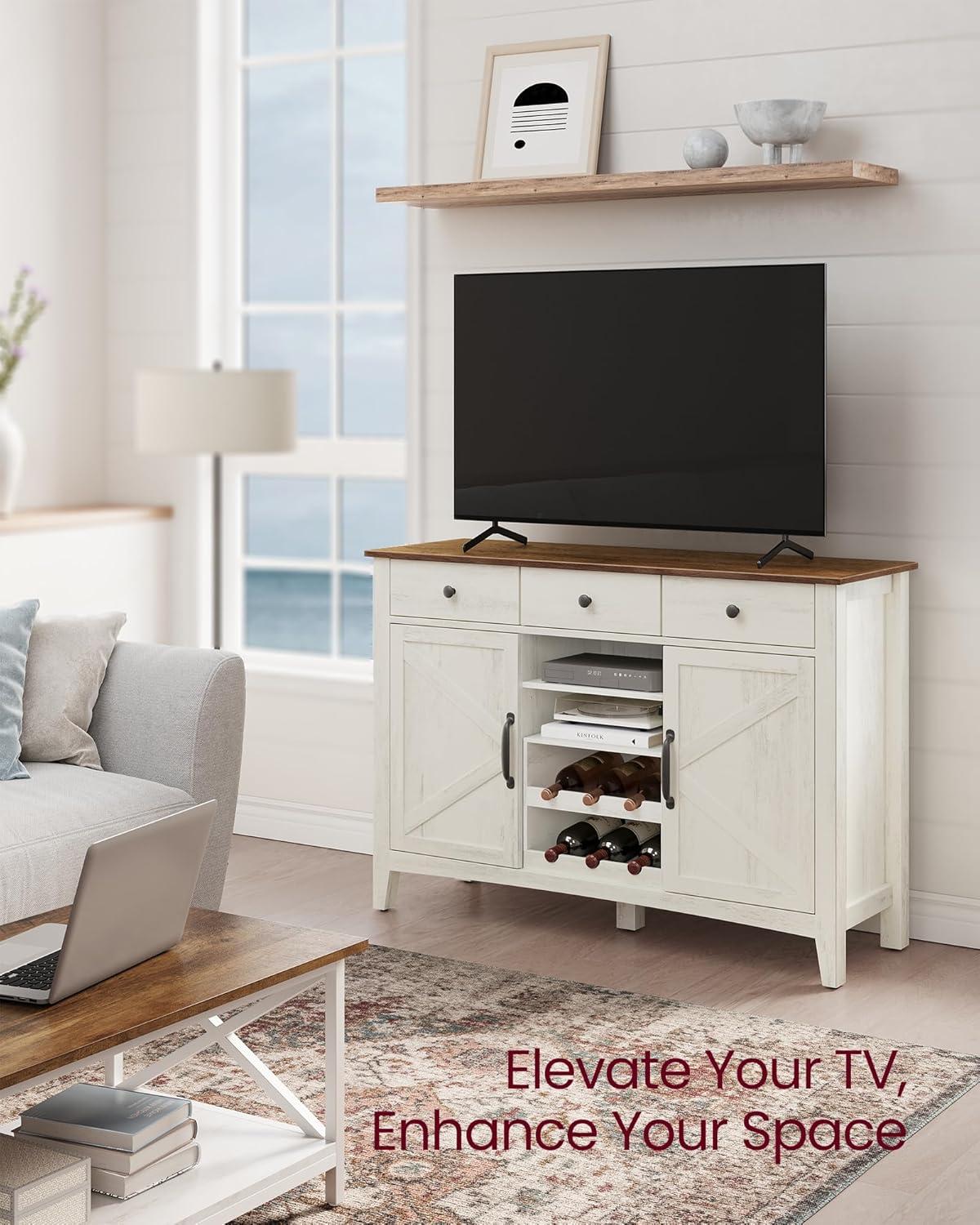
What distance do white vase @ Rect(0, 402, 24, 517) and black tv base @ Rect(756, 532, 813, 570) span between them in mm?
2286

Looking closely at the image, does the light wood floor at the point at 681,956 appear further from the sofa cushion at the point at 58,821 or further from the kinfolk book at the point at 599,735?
the sofa cushion at the point at 58,821

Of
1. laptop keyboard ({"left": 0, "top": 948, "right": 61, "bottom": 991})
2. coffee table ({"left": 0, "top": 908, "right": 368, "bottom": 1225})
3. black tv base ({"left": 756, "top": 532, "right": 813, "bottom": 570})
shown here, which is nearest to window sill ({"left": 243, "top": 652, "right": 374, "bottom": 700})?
black tv base ({"left": 756, "top": 532, "right": 813, "bottom": 570})

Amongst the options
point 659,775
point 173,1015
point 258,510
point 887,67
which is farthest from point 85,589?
point 258,510

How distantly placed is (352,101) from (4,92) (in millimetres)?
6216

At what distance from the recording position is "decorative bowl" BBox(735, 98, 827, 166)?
392cm

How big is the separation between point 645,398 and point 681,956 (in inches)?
51.8

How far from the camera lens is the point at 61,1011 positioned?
2.27 metres

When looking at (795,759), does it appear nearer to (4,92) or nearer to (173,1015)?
(173,1015)

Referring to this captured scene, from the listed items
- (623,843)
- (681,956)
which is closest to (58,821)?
(623,843)

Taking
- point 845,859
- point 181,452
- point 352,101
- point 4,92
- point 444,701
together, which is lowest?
point 845,859

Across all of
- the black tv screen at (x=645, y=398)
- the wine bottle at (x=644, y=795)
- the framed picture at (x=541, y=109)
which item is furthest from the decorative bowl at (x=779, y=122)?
the wine bottle at (x=644, y=795)

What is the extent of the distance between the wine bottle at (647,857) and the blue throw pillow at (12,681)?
1.36 metres

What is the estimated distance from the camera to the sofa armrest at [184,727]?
369cm

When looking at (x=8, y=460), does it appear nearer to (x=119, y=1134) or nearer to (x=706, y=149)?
(x=706, y=149)
